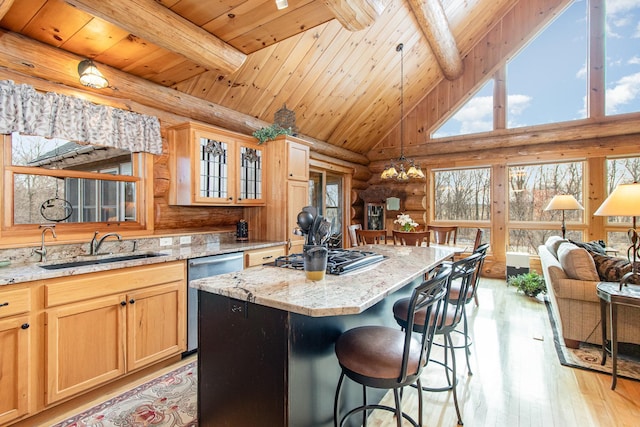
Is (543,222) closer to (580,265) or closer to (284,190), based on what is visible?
(580,265)

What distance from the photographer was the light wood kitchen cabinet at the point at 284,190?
12.7ft

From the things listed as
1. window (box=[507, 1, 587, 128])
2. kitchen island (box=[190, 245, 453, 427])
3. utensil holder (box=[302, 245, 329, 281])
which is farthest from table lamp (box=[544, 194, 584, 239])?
utensil holder (box=[302, 245, 329, 281])

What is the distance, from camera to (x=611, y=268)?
2.79 m

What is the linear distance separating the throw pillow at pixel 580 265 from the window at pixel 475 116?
367 centimetres

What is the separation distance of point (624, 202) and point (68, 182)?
4455 mm

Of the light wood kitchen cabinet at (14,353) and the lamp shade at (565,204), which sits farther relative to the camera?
the lamp shade at (565,204)

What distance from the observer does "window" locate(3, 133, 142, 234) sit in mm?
2422

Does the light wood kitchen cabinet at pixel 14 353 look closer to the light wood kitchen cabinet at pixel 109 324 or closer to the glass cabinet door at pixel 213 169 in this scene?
the light wood kitchen cabinet at pixel 109 324

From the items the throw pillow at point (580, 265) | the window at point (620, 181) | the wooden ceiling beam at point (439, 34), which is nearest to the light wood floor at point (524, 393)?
the throw pillow at point (580, 265)

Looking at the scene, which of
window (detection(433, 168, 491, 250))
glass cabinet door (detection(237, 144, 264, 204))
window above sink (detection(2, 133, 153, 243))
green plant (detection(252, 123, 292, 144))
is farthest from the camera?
window (detection(433, 168, 491, 250))

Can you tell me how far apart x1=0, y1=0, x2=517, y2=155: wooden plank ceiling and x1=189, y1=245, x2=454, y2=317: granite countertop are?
174cm

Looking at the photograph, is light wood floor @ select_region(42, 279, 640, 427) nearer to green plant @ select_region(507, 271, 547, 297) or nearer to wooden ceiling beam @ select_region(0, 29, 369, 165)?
green plant @ select_region(507, 271, 547, 297)

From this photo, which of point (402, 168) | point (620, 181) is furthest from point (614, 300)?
point (620, 181)

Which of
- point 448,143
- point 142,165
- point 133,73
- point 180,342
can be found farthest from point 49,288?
point 448,143
